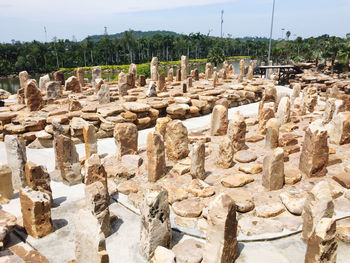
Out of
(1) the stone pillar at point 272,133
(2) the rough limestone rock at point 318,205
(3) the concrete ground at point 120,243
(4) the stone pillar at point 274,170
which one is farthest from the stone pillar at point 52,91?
(2) the rough limestone rock at point 318,205

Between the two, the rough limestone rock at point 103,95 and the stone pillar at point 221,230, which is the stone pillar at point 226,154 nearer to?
the stone pillar at point 221,230

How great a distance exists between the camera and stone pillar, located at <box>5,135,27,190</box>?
751 centimetres

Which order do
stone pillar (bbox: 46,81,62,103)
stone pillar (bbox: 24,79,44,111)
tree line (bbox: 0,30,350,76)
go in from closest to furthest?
1. stone pillar (bbox: 24,79,44,111)
2. stone pillar (bbox: 46,81,62,103)
3. tree line (bbox: 0,30,350,76)

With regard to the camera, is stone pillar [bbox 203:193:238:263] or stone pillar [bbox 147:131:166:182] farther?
stone pillar [bbox 147:131:166:182]

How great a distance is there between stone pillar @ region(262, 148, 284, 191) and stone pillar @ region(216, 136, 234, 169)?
1235 mm

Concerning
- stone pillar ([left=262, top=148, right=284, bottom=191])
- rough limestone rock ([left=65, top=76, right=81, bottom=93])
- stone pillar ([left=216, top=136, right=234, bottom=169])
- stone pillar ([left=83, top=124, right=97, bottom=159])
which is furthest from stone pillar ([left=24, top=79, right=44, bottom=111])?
stone pillar ([left=262, top=148, right=284, bottom=191])

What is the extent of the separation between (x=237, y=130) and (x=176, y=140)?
1.78 metres

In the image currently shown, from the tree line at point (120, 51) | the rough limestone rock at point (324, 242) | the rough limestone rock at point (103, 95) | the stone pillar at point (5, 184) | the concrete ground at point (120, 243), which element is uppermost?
the tree line at point (120, 51)

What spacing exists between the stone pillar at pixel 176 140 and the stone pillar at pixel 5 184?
13.2ft

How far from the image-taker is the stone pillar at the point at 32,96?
13.3 m

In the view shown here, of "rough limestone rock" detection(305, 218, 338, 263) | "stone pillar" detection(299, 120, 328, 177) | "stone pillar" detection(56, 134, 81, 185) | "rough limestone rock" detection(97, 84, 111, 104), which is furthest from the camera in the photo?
"rough limestone rock" detection(97, 84, 111, 104)

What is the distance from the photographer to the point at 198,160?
7.21 metres

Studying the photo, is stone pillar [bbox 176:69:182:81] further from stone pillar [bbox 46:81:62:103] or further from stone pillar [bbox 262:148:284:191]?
stone pillar [bbox 262:148:284:191]

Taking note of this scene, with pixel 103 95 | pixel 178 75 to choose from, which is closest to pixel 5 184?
pixel 103 95
